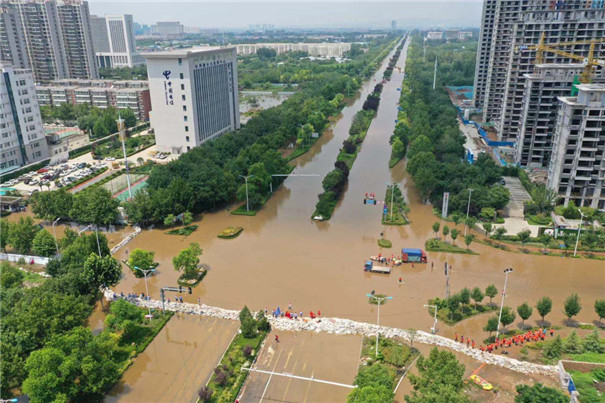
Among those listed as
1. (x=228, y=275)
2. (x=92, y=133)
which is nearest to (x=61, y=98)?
(x=92, y=133)

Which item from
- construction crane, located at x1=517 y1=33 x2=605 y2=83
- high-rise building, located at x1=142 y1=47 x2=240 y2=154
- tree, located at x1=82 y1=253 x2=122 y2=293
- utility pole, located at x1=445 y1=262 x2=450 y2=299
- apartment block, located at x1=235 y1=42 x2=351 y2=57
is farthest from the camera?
apartment block, located at x1=235 y1=42 x2=351 y2=57

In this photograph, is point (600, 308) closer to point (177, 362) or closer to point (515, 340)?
point (515, 340)

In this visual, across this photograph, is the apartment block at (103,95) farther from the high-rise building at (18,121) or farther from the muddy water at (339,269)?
the muddy water at (339,269)

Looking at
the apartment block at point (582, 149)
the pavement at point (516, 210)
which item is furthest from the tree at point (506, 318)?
the apartment block at point (582, 149)

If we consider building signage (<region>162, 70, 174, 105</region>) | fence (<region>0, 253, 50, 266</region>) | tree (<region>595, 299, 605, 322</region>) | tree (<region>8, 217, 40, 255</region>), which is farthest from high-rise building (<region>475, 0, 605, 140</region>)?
tree (<region>8, 217, 40, 255</region>)

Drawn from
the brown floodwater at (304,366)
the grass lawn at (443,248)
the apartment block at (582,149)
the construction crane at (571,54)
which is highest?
the construction crane at (571,54)

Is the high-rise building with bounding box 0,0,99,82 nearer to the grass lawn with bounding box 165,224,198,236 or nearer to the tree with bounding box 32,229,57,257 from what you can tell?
the tree with bounding box 32,229,57,257
